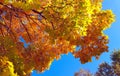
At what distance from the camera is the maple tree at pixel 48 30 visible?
14023 mm

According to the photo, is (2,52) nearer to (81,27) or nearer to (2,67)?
(2,67)

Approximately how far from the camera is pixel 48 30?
14.8 m

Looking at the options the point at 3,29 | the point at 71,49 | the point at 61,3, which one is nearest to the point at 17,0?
the point at 61,3

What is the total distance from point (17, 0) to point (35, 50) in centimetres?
569

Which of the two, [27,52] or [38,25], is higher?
[38,25]

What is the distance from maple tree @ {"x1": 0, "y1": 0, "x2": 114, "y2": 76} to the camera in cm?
1402

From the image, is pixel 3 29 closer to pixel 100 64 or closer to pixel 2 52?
pixel 2 52

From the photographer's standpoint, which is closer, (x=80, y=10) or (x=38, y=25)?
(x=80, y=10)

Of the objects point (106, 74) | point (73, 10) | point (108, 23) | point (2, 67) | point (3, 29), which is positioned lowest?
point (2, 67)

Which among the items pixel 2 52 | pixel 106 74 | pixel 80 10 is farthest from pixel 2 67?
pixel 106 74

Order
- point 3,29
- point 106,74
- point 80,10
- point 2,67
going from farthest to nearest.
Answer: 1. point 106,74
2. point 3,29
3. point 80,10
4. point 2,67

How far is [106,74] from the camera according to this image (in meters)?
46.8

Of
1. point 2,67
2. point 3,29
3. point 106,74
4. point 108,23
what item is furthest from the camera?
point 106,74

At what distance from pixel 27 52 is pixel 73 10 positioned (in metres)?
5.96
